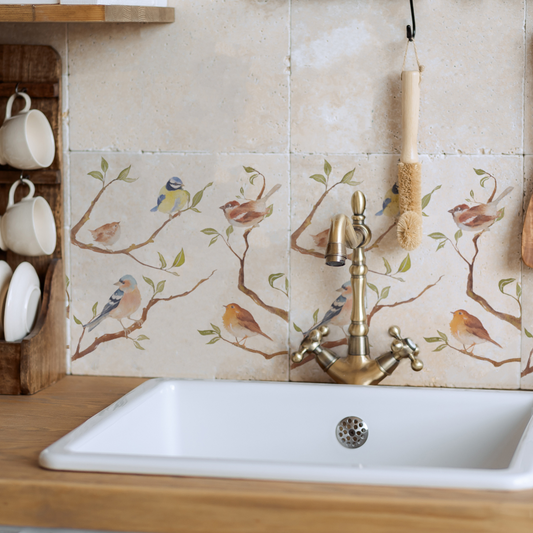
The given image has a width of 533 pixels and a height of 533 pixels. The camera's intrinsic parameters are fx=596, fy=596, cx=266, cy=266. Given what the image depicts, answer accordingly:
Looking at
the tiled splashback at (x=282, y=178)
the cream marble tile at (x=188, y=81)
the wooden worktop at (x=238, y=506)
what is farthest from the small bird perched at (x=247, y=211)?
the wooden worktop at (x=238, y=506)

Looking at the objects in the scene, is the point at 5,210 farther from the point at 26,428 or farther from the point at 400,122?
the point at 400,122

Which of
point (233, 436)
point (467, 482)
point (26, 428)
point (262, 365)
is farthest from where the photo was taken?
point (262, 365)

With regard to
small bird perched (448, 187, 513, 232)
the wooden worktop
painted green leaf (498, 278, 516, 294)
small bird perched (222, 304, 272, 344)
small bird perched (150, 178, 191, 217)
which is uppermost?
small bird perched (150, 178, 191, 217)

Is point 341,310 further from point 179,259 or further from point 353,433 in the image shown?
point 179,259

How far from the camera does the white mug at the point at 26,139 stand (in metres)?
1.20

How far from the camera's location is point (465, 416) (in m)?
1.09

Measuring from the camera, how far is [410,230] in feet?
3.75

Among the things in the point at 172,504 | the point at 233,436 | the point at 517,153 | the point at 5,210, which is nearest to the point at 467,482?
the point at 172,504

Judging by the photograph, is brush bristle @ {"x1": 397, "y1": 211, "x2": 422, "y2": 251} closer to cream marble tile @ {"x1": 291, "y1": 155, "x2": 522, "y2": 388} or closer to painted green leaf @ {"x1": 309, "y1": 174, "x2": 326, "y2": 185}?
cream marble tile @ {"x1": 291, "y1": 155, "x2": 522, "y2": 388}

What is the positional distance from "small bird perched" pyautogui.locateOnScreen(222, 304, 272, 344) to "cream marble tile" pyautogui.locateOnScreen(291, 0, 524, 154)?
359 mm

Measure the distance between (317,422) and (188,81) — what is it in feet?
2.42

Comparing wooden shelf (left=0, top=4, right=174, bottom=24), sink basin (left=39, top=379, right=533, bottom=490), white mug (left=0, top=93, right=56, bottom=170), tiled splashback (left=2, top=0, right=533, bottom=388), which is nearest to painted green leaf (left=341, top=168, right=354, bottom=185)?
tiled splashback (left=2, top=0, right=533, bottom=388)

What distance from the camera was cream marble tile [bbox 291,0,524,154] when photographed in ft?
3.79

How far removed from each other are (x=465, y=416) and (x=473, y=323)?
0.66 feet
